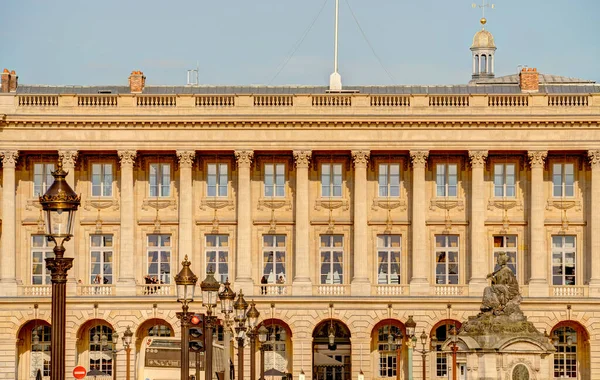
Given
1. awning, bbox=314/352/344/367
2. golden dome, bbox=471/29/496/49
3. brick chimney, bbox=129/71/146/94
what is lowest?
awning, bbox=314/352/344/367

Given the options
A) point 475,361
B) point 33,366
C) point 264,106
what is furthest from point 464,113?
point 475,361

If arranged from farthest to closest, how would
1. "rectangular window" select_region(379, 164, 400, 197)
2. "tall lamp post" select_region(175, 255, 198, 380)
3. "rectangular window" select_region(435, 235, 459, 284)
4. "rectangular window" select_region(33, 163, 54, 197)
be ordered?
"rectangular window" select_region(379, 164, 400, 197), "rectangular window" select_region(435, 235, 459, 284), "rectangular window" select_region(33, 163, 54, 197), "tall lamp post" select_region(175, 255, 198, 380)

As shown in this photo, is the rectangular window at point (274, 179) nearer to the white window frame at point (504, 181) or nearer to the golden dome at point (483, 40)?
the white window frame at point (504, 181)

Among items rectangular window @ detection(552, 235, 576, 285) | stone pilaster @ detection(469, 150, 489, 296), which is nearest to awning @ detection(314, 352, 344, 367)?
stone pilaster @ detection(469, 150, 489, 296)

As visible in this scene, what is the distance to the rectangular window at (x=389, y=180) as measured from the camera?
101438mm

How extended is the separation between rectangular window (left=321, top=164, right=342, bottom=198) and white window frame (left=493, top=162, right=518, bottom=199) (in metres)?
8.44

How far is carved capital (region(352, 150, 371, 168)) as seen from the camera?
100000mm

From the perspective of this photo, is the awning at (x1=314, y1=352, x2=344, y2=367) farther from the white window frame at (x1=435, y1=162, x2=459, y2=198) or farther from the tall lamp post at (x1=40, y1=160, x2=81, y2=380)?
the tall lamp post at (x1=40, y1=160, x2=81, y2=380)

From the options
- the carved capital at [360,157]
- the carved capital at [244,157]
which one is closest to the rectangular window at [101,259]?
the carved capital at [244,157]

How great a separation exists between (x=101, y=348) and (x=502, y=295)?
4452 cm

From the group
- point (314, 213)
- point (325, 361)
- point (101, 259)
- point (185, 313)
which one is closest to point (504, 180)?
point (314, 213)

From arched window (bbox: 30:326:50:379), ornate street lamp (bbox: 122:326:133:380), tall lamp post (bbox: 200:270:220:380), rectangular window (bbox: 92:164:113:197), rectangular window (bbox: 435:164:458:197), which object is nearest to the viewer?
tall lamp post (bbox: 200:270:220:380)

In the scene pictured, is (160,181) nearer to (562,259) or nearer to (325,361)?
(325,361)

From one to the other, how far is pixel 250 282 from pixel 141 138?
31.9ft
